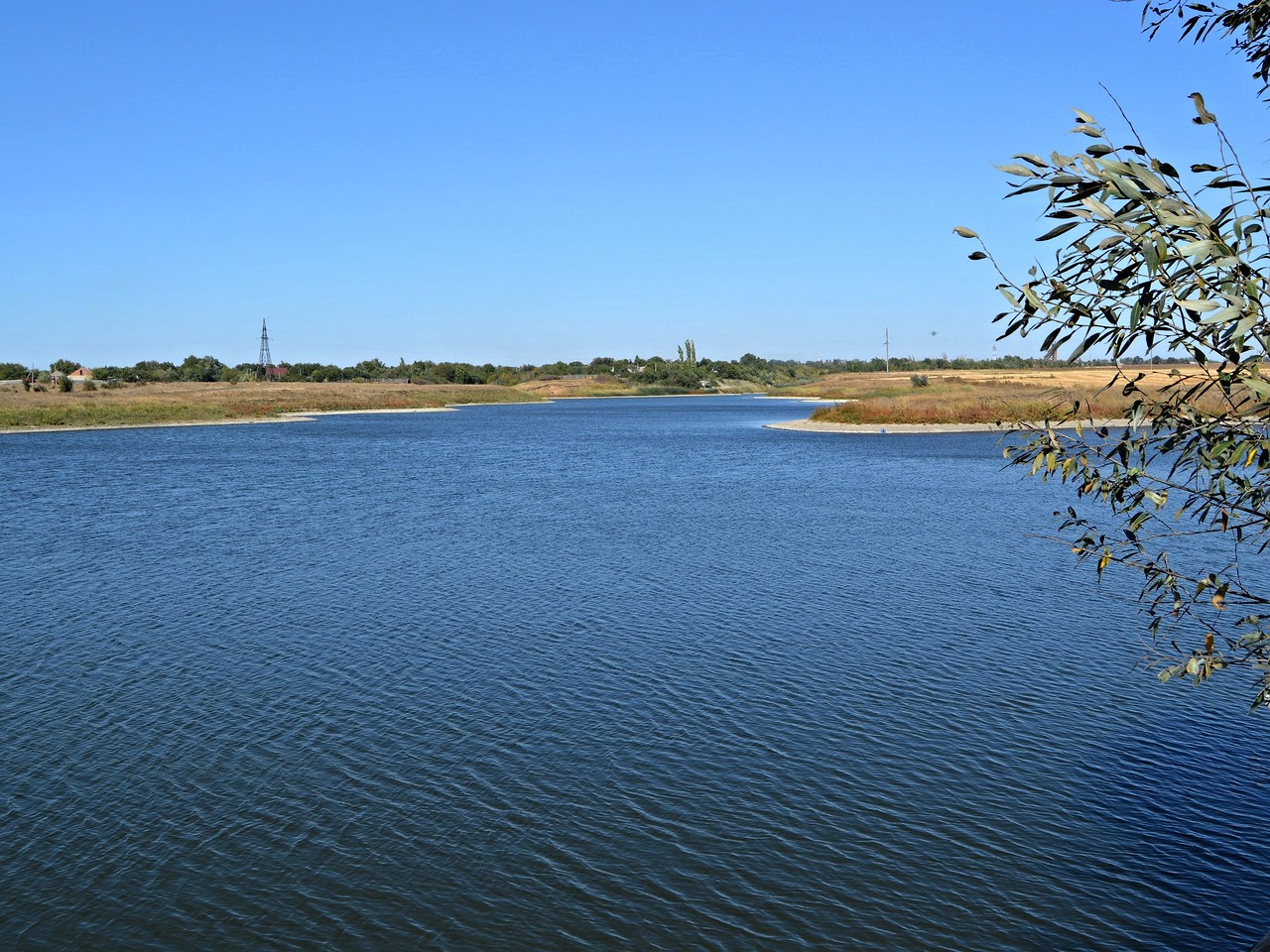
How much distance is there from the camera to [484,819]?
13.3m

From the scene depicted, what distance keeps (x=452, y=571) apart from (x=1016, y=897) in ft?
64.0

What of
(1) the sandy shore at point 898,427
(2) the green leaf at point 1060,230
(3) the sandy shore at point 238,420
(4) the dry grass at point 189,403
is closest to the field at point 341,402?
(4) the dry grass at point 189,403

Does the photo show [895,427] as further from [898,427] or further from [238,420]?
[238,420]

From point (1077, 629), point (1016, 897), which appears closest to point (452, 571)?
point (1077, 629)

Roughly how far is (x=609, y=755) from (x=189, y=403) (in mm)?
130119

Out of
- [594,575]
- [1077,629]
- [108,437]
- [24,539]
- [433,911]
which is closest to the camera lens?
[433,911]

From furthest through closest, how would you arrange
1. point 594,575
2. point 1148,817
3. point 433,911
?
point 594,575, point 1148,817, point 433,911

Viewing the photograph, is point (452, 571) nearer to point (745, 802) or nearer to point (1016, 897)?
point (745, 802)

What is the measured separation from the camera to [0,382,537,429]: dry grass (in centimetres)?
10912

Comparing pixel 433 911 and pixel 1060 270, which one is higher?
pixel 1060 270

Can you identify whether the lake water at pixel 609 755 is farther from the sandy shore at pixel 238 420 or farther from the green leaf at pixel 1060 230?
the sandy shore at pixel 238 420

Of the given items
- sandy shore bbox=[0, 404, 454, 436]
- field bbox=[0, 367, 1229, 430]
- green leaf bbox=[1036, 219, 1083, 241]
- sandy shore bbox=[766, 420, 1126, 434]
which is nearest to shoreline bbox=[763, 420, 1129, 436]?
sandy shore bbox=[766, 420, 1126, 434]

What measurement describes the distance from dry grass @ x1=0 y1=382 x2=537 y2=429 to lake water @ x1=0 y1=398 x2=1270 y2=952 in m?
86.2

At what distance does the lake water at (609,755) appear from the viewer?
443 inches
